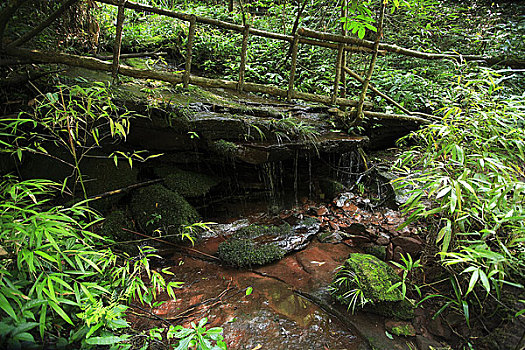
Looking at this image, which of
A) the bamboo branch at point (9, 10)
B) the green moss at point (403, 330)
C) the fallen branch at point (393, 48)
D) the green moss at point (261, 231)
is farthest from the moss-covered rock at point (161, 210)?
the fallen branch at point (393, 48)

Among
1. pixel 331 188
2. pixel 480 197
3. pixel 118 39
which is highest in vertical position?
pixel 118 39

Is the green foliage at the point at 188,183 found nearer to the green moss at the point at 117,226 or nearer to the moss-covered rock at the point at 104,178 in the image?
the moss-covered rock at the point at 104,178

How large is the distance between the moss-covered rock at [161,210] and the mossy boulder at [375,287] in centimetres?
246

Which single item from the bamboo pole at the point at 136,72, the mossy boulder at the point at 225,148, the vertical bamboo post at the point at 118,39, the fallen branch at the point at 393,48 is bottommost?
the mossy boulder at the point at 225,148

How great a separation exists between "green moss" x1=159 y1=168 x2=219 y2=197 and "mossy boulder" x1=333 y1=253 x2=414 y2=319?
2.66 m

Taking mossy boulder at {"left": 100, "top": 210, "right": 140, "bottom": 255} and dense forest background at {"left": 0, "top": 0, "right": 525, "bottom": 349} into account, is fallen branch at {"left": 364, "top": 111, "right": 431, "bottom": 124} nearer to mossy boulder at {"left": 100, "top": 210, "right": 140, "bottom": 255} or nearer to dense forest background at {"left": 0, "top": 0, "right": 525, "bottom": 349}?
dense forest background at {"left": 0, "top": 0, "right": 525, "bottom": 349}

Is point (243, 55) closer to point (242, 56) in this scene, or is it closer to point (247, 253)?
point (242, 56)

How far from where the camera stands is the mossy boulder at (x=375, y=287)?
2.70 metres

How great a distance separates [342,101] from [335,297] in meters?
3.93

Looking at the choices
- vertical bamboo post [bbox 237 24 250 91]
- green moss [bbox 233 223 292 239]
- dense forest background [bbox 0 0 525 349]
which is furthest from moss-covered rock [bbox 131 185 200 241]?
vertical bamboo post [bbox 237 24 250 91]

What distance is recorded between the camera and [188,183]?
4.59 meters

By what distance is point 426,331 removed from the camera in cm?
258

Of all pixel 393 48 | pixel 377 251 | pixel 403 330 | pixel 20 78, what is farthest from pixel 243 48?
pixel 403 330

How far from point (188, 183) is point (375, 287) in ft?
10.6
